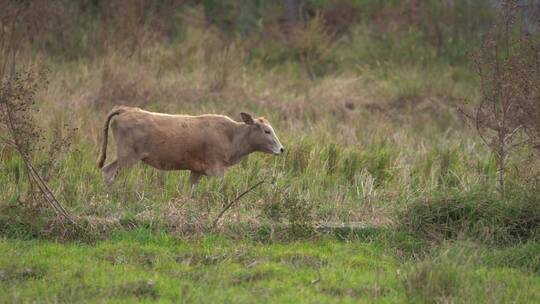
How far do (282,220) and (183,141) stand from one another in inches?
81.7

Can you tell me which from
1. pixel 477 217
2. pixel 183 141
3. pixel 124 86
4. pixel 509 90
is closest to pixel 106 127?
pixel 183 141

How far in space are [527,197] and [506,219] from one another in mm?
387

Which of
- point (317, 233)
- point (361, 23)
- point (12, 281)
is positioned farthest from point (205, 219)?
point (361, 23)

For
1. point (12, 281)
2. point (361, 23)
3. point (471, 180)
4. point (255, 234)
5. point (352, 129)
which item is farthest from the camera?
point (361, 23)

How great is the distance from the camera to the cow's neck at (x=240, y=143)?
12.6 metres

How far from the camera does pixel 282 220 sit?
35.1ft

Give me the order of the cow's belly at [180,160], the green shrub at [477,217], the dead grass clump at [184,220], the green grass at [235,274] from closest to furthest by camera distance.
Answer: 1. the green grass at [235,274]
2. the dead grass clump at [184,220]
3. the green shrub at [477,217]
4. the cow's belly at [180,160]

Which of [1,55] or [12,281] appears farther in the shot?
[1,55]

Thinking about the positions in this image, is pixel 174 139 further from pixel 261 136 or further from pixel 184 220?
pixel 184 220

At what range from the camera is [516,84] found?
10906mm

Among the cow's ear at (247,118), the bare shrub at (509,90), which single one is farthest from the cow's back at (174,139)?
the bare shrub at (509,90)

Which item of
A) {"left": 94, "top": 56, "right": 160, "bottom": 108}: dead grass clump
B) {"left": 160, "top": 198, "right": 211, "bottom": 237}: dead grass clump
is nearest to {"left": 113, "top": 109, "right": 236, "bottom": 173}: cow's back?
{"left": 160, "top": 198, "right": 211, "bottom": 237}: dead grass clump

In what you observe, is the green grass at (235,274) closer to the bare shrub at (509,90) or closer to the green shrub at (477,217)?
the green shrub at (477,217)

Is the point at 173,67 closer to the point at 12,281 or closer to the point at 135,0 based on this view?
the point at 135,0
